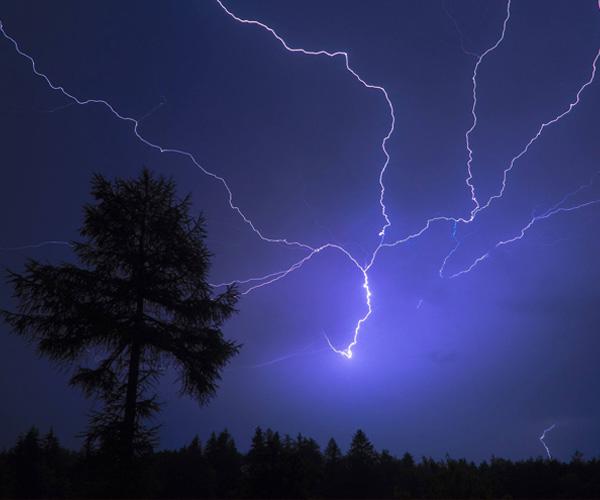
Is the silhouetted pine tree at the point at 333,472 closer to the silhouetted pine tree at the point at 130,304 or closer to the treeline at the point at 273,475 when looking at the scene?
the treeline at the point at 273,475

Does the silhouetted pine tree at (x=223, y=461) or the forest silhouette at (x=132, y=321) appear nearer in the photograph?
the forest silhouette at (x=132, y=321)

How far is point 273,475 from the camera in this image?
14.3 meters

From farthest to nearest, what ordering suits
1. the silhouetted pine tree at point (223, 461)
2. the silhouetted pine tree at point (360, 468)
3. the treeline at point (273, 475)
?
the silhouetted pine tree at point (223, 461) < the silhouetted pine tree at point (360, 468) < the treeline at point (273, 475)

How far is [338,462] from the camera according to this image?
47594mm

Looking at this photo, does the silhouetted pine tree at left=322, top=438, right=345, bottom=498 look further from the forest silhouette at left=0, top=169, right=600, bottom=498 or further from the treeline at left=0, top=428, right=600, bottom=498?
the forest silhouette at left=0, top=169, right=600, bottom=498

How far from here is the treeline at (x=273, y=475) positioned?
6.79 meters

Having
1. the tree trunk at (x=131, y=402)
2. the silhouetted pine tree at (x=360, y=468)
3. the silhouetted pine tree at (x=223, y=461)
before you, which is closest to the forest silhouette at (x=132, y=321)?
the tree trunk at (x=131, y=402)

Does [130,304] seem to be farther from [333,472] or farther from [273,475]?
[333,472]

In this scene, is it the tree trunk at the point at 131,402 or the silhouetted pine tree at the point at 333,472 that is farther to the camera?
the silhouetted pine tree at the point at 333,472

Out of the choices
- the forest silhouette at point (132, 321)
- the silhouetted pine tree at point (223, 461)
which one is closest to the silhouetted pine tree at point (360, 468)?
the silhouetted pine tree at point (223, 461)

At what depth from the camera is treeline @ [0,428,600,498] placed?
22.3 ft

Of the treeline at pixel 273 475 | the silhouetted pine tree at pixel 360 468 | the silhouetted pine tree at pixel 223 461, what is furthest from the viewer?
the silhouetted pine tree at pixel 223 461

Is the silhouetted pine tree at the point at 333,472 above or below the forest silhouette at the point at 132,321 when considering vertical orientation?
below

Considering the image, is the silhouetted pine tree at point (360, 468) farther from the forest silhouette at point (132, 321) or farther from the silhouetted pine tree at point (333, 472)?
the forest silhouette at point (132, 321)
